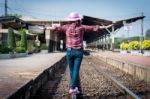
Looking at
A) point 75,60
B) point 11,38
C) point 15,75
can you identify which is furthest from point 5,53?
point 75,60

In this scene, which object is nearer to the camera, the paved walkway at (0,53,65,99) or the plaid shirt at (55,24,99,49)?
the plaid shirt at (55,24,99,49)

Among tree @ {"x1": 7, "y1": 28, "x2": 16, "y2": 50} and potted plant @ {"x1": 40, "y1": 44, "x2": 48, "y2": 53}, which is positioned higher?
tree @ {"x1": 7, "y1": 28, "x2": 16, "y2": 50}

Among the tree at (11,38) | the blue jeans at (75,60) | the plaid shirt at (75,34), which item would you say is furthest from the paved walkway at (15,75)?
the tree at (11,38)

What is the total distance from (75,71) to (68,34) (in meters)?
0.86

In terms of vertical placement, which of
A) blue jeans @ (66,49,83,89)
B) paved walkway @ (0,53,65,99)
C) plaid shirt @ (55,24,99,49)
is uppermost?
plaid shirt @ (55,24,99,49)

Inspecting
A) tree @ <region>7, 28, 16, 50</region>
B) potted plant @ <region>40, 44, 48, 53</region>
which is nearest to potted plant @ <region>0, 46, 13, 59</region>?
tree @ <region>7, 28, 16, 50</region>

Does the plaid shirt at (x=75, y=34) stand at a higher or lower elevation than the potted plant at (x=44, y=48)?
higher

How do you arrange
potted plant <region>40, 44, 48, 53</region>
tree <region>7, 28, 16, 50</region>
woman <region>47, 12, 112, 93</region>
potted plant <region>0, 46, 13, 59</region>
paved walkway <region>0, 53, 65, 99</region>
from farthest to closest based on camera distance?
potted plant <region>40, 44, 48, 53</region>, tree <region>7, 28, 16, 50</region>, potted plant <region>0, 46, 13, 59</region>, paved walkway <region>0, 53, 65, 99</region>, woman <region>47, 12, 112, 93</region>

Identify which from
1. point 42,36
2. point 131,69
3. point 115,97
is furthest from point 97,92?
point 42,36

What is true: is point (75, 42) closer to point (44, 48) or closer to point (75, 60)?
point (75, 60)

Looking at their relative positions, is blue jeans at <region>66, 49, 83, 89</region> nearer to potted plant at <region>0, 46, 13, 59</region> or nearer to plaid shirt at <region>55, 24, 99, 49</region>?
plaid shirt at <region>55, 24, 99, 49</region>

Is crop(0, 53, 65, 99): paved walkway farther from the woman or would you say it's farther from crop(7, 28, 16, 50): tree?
crop(7, 28, 16, 50): tree

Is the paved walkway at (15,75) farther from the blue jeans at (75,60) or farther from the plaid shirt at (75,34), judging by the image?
the plaid shirt at (75,34)

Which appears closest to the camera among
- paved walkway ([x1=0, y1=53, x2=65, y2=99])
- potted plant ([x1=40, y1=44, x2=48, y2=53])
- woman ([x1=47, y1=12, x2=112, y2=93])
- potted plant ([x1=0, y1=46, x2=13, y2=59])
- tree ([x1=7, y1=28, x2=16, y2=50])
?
woman ([x1=47, y1=12, x2=112, y2=93])
